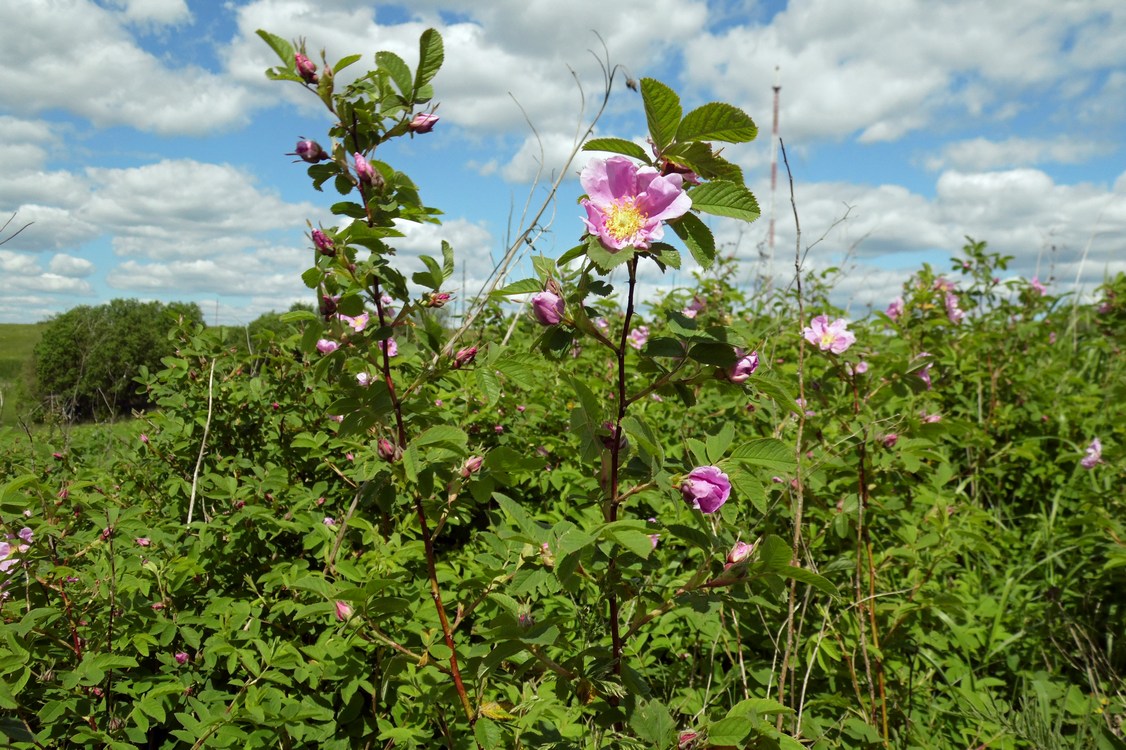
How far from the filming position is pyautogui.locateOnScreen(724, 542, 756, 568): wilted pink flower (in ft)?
3.70

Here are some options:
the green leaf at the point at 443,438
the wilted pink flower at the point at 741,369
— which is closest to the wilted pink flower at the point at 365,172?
the green leaf at the point at 443,438

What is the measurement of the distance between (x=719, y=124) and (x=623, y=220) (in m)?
0.19

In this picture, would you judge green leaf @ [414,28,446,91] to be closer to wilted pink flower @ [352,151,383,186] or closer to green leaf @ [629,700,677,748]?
wilted pink flower @ [352,151,383,186]

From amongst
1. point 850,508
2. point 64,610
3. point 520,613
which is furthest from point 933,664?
point 64,610

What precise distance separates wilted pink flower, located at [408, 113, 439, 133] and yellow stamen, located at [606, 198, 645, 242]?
48 centimetres

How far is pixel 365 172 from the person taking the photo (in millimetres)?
1264

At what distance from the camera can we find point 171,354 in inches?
118

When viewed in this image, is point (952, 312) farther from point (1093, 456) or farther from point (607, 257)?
point (607, 257)

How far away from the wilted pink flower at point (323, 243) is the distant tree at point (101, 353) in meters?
1.82

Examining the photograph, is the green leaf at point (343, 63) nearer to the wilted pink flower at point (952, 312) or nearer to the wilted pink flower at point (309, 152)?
the wilted pink flower at point (309, 152)

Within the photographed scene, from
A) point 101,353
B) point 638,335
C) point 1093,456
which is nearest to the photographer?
point 1093,456

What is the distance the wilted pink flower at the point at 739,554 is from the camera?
1.13m

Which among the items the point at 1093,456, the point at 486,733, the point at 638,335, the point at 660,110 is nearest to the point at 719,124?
the point at 660,110

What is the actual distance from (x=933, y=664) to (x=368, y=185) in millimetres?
2129
